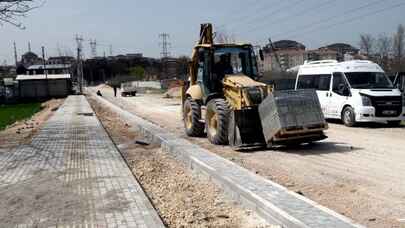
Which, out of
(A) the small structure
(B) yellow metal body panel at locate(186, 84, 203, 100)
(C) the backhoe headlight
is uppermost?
(B) yellow metal body panel at locate(186, 84, 203, 100)

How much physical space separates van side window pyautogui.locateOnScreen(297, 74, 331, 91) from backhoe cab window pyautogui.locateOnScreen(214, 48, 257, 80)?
4992 mm

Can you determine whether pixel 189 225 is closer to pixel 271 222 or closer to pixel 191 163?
pixel 271 222

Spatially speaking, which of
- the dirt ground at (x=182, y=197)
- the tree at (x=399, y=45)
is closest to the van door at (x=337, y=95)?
the dirt ground at (x=182, y=197)

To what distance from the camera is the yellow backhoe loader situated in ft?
37.9

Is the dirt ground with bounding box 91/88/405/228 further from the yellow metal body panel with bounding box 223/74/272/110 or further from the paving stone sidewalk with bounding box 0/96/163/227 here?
the paving stone sidewalk with bounding box 0/96/163/227

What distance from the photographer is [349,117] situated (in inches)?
674

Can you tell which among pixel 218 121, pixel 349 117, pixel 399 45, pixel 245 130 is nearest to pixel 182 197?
pixel 245 130

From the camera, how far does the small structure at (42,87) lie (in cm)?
7319

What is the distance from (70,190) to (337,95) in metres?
11.9

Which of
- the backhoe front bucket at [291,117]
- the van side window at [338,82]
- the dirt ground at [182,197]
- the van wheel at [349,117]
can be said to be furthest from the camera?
the van side window at [338,82]

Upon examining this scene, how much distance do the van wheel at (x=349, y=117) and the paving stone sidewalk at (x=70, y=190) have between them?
8.03 m

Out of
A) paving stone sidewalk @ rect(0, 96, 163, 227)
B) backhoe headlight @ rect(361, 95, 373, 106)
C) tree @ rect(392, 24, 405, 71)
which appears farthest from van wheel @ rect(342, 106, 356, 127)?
tree @ rect(392, 24, 405, 71)

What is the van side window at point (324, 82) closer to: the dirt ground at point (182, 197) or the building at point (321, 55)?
the dirt ground at point (182, 197)

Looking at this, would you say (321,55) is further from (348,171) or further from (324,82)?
(348,171)
